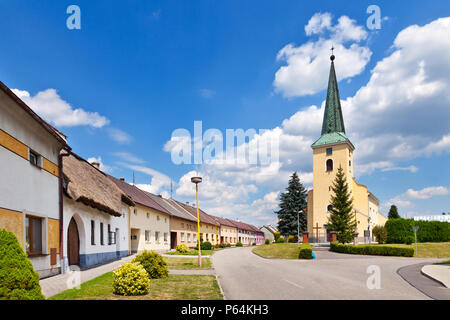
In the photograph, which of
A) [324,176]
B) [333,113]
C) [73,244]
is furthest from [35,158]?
[333,113]

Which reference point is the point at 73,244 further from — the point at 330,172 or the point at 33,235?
the point at 330,172

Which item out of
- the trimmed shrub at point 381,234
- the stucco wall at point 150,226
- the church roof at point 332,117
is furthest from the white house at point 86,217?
the church roof at point 332,117

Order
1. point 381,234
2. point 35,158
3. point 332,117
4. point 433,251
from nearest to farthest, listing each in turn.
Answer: point 35,158, point 433,251, point 381,234, point 332,117

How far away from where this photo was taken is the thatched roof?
49.1 feet

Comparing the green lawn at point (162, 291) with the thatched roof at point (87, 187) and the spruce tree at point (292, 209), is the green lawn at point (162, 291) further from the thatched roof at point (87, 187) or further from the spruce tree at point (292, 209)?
the spruce tree at point (292, 209)

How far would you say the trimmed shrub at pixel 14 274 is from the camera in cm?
589

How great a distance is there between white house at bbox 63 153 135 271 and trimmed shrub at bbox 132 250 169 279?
3.48 m

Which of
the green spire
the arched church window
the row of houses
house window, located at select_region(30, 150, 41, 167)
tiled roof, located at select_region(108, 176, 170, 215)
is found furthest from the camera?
the green spire

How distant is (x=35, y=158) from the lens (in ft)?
40.9

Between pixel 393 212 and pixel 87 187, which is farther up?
pixel 87 187

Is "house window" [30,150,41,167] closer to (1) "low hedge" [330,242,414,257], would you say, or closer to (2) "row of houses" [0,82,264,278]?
(2) "row of houses" [0,82,264,278]

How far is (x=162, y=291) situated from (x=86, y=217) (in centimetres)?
874

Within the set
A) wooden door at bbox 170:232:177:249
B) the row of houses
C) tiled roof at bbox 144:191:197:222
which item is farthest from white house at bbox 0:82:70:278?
wooden door at bbox 170:232:177:249
